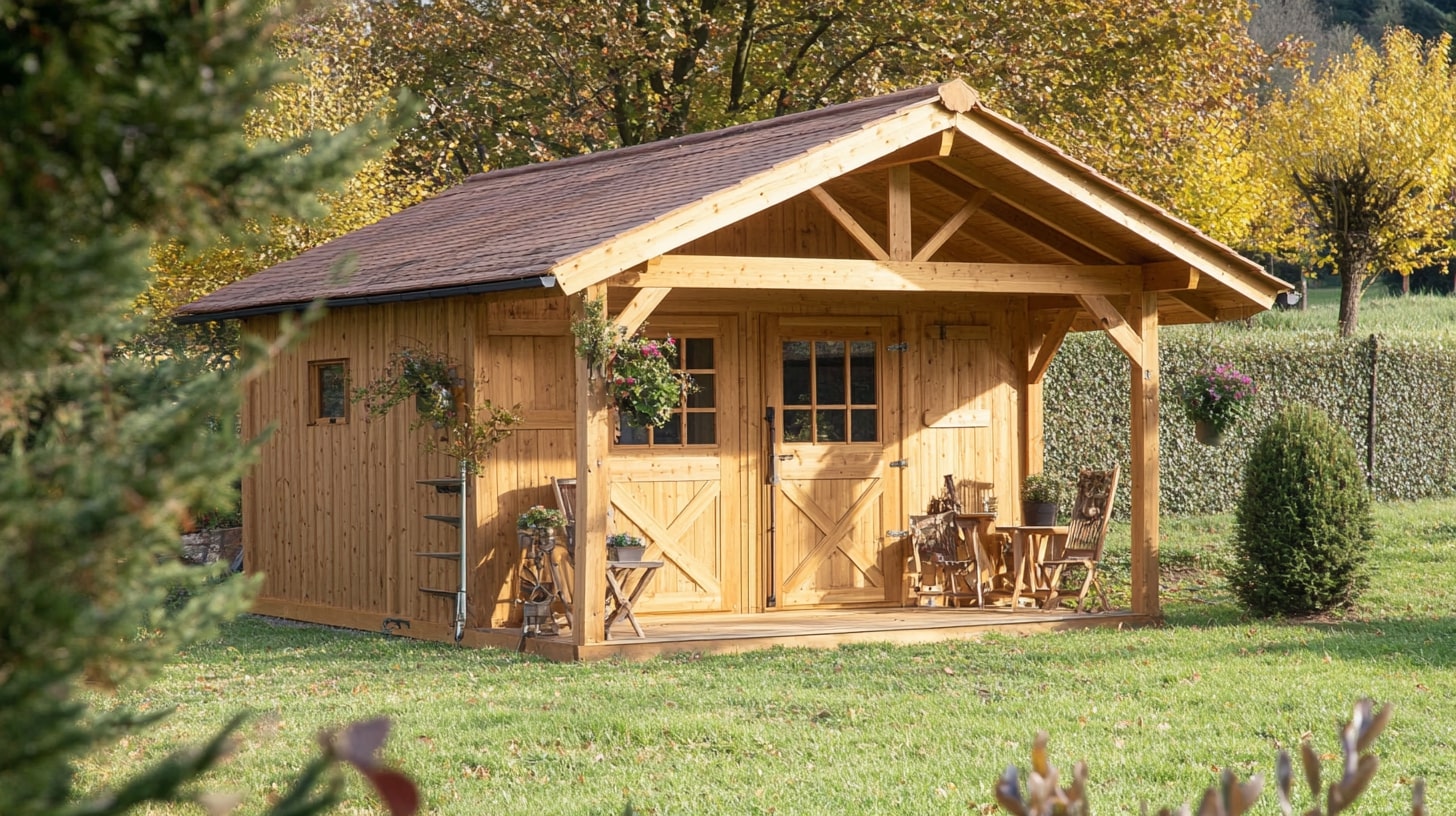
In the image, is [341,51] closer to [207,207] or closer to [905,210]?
[905,210]

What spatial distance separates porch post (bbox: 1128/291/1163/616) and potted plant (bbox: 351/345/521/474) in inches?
181

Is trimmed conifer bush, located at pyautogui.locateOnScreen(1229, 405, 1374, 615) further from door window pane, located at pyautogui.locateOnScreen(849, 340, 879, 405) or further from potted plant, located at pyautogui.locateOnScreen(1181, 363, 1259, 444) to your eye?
door window pane, located at pyautogui.locateOnScreen(849, 340, 879, 405)

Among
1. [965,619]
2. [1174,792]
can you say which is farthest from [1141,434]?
[1174,792]

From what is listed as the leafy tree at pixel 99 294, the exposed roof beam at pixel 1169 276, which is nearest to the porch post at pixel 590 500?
the exposed roof beam at pixel 1169 276

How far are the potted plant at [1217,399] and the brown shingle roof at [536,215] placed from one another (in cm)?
336

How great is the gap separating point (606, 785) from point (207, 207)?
188 inches

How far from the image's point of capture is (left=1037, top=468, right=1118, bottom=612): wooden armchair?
1217cm

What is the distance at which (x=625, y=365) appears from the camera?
1001 centimetres

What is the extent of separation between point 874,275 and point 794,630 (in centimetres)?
251

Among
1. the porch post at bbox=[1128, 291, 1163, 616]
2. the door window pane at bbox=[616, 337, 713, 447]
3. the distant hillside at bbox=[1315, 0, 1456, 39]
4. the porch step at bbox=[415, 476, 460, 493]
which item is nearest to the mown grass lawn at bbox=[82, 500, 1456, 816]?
the porch post at bbox=[1128, 291, 1163, 616]

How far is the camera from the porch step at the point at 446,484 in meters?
11.2

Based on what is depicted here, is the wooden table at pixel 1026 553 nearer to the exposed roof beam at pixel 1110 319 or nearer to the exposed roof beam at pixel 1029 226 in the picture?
the exposed roof beam at pixel 1110 319

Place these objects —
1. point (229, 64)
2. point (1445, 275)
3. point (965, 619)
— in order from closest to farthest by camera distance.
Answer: point (229, 64) < point (965, 619) < point (1445, 275)

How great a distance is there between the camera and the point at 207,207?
2342 mm
